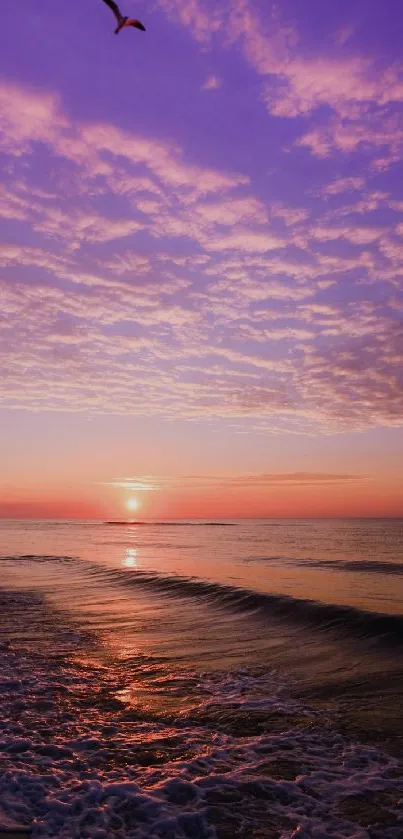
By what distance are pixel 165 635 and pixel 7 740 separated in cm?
773

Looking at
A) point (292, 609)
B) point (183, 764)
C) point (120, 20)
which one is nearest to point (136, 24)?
point (120, 20)

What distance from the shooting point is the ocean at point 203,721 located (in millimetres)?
5539

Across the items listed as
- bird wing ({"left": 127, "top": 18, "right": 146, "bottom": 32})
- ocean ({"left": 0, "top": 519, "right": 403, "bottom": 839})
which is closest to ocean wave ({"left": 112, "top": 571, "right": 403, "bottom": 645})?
ocean ({"left": 0, "top": 519, "right": 403, "bottom": 839})

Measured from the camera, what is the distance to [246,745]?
7320 mm

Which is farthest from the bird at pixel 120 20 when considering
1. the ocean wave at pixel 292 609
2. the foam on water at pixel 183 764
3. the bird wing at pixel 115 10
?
the ocean wave at pixel 292 609

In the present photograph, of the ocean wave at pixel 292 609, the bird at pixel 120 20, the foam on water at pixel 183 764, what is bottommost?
the ocean wave at pixel 292 609

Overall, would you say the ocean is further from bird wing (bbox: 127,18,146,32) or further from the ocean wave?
bird wing (bbox: 127,18,146,32)

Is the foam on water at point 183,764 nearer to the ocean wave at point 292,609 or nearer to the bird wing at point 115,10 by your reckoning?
the ocean wave at point 292,609

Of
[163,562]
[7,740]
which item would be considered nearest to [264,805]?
[7,740]

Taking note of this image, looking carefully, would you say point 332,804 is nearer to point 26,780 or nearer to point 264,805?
point 264,805

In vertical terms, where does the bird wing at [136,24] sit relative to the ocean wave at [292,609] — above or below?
above

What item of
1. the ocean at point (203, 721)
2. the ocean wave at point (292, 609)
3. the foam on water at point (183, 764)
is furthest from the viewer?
the ocean wave at point (292, 609)

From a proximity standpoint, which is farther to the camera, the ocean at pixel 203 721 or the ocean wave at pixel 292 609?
the ocean wave at pixel 292 609

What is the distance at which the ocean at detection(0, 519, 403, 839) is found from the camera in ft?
18.2
